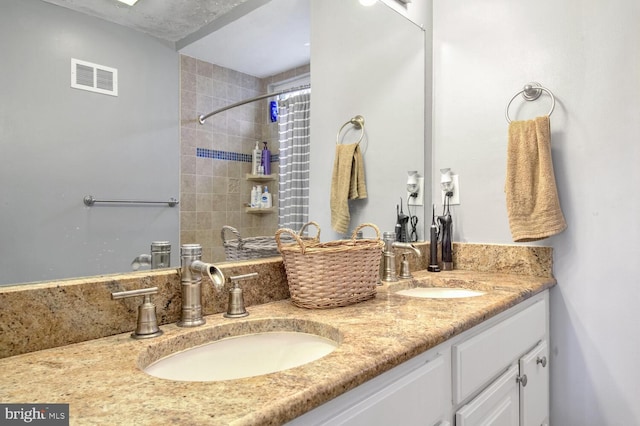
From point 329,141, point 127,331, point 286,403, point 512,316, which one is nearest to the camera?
point 286,403

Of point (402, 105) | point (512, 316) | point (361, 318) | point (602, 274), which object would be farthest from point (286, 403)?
point (402, 105)

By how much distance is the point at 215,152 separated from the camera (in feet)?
3.35

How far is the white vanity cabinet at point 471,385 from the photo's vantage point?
2.21ft

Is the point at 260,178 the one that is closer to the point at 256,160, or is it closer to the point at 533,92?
the point at 256,160

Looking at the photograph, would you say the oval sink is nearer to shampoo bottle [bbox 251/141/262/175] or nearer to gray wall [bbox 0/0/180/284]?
shampoo bottle [bbox 251/141/262/175]

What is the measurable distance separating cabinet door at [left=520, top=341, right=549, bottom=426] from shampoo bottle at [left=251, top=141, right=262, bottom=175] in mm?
1062

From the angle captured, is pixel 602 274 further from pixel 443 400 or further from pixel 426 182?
pixel 443 400

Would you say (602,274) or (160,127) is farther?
(602,274)

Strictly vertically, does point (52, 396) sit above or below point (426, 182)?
below

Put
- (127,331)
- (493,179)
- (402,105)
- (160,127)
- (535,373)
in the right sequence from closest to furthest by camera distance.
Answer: (127,331) < (160,127) < (535,373) < (493,179) < (402,105)

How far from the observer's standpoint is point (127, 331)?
0.83m

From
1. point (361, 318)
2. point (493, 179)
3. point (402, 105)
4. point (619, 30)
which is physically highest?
point (619, 30)

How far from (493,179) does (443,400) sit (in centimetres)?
111

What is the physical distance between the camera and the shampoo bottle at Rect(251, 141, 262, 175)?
109 centimetres
